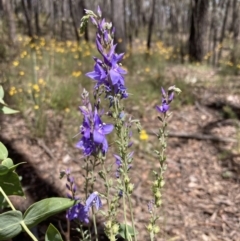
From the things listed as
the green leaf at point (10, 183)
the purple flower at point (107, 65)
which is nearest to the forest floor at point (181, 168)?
the green leaf at point (10, 183)

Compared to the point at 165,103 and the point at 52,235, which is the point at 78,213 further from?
the point at 165,103

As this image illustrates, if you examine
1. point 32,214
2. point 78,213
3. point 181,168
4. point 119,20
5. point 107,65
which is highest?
point 107,65

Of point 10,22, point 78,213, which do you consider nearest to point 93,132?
point 78,213

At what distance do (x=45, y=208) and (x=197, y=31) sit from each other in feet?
29.6

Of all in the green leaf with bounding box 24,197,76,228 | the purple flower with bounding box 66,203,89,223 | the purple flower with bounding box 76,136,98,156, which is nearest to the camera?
the green leaf with bounding box 24,197,76,228

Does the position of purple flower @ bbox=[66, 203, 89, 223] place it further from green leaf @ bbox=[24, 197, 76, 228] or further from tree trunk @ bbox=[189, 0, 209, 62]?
tree trunk @ bbox=[189, 0, 209, 62]

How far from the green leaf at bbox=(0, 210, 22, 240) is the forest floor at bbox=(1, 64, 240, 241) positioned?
195 cm

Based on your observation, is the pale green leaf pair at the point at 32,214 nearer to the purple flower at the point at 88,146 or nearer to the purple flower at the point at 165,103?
the purple flower at the point at 88,146

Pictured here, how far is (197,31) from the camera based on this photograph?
31.3ft

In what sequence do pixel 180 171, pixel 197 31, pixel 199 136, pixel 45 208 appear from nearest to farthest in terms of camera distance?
1. pixel 45 208
2. pixel 180 171
3. pixel 199 136
4. pixel 197 31

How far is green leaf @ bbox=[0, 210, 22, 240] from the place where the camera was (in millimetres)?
1143

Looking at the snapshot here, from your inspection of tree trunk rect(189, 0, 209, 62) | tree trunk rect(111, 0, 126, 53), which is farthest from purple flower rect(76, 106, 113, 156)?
tree trunk rect(189, 0, 209, 62)

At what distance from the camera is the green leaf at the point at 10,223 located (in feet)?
3.75

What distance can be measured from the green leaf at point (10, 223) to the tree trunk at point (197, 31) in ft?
28.8
